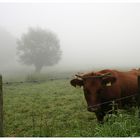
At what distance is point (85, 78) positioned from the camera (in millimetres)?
6988

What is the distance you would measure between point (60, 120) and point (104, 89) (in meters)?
1.70

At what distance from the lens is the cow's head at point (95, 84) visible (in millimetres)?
6883

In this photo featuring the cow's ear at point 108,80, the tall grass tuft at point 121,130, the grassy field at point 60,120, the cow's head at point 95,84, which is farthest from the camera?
the cow's ear at point 108,80

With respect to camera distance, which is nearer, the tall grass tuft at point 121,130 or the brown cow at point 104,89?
the tall grass tuft at point 121,130

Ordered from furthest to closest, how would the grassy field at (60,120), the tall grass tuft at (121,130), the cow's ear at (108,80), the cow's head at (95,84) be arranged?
the cow's ear at (108,80) → the cow's head at (95,84) → the grassy field at (60,120) → the tall grass tuft at (121,130)

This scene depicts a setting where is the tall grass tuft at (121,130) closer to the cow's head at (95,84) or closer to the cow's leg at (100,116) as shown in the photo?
the cow's head at (95,84)

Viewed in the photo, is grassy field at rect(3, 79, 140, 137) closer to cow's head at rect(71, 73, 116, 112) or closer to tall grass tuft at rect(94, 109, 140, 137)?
tall grass tuft at rect(94, 109, 140, 137)

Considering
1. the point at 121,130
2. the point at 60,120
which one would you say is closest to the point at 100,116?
the point at 60,120

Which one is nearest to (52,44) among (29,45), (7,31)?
(29,45)

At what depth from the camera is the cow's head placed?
688 cm

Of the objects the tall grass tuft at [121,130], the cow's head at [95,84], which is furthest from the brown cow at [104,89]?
the tall grass tuft at [121,130]

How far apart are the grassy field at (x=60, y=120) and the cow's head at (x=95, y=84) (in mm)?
441

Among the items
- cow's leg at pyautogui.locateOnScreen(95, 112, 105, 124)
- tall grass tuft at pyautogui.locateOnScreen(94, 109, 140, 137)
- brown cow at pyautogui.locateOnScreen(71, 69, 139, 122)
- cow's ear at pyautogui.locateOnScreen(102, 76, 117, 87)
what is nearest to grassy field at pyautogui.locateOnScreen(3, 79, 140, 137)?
tall grass tuft at pyautogui.locateOnScreen(94, 109, 140, 137)

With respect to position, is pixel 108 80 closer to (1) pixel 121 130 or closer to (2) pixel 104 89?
(2) pixel 104 89
